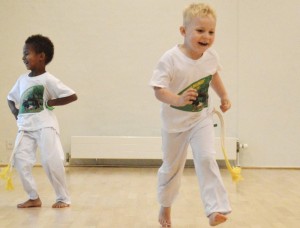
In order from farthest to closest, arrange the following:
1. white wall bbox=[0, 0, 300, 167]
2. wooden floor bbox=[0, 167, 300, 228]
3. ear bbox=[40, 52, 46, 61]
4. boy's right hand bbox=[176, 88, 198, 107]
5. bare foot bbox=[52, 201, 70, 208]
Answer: white wall bbox=[0, 0, 300, 167], ear bbox=[40, 52, 46, 61], bare foot bbox=[52, 201, 70, 208], wooden floor bbox=[0, 167, 300, 228], boy's right hand bbox=[176, 88, 198, 107]

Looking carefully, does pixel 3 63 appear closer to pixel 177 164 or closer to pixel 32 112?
pixel 32 112

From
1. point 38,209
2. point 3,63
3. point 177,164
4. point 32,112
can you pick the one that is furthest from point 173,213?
point 3,63

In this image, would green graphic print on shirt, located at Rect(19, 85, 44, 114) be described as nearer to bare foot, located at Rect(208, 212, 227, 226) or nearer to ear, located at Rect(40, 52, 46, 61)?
ear, located at Rect(40, 52, 46, 61)

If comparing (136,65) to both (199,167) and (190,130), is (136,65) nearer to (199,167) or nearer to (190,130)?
(190,130)

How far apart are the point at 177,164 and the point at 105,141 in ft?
10.5

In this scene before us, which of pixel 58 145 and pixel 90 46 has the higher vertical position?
pixel 90 46

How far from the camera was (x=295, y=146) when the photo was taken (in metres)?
5.93

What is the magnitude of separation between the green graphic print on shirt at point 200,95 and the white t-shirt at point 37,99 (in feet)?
4.00

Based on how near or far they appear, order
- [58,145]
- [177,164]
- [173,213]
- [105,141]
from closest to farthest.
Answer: [177,164] → [173,213] → [58,145] → [105,141]

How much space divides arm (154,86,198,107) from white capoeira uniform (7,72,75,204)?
126 centimetres

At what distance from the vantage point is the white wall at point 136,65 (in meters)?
5.88

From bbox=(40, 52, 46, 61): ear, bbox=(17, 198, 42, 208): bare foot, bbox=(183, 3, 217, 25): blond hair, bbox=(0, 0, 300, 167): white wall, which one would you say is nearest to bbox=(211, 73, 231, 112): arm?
bbox=(183, 3, 217, 25): blond hair

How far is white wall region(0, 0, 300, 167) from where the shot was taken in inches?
232

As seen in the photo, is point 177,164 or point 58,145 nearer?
point 177,164
